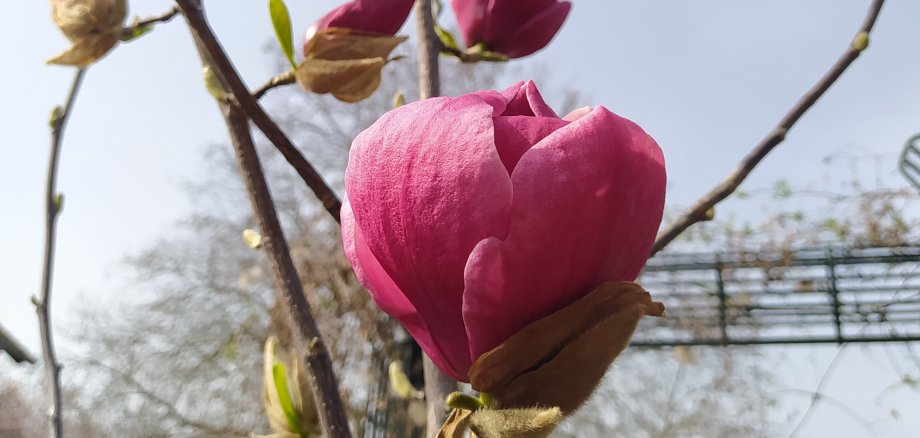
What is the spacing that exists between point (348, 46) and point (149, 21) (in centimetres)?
12

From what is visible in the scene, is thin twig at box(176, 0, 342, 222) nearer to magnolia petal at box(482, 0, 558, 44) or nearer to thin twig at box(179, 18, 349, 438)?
thin twig at box(179, 18, 349, 438)

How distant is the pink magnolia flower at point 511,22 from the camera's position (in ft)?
1.39

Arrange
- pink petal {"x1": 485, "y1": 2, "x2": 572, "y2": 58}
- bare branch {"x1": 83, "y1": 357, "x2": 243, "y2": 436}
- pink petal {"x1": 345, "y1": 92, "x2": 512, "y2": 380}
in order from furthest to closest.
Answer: bare branch {"x1": 83, "y1": 357, "x2": 243, "y2": 436}
pink petal {"x1": 485, "y1": 2, "x2": 572, "y2": 58}
pink petal {"x1": 345, "y1": 92, "x2": 512, "y2": 380}

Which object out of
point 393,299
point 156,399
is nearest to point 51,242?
point 393,299

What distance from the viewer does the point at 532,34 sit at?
43cm

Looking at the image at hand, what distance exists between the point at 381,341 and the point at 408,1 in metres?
1.37

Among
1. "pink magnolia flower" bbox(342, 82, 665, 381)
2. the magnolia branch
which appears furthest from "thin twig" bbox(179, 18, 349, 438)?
"pink magnolia flower" bbox(342, 82, 665, 381)

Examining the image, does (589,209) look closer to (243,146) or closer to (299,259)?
(243,146)

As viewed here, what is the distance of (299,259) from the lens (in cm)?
190

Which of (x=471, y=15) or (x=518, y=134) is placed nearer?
(x=518, y=134)

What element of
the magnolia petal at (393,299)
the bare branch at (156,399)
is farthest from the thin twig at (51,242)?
the bare branch at (156,399)

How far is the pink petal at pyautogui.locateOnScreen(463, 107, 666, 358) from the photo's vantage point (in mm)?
191

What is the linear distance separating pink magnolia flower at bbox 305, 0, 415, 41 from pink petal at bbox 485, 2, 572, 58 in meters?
0.09

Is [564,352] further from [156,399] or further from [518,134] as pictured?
[156,399]
